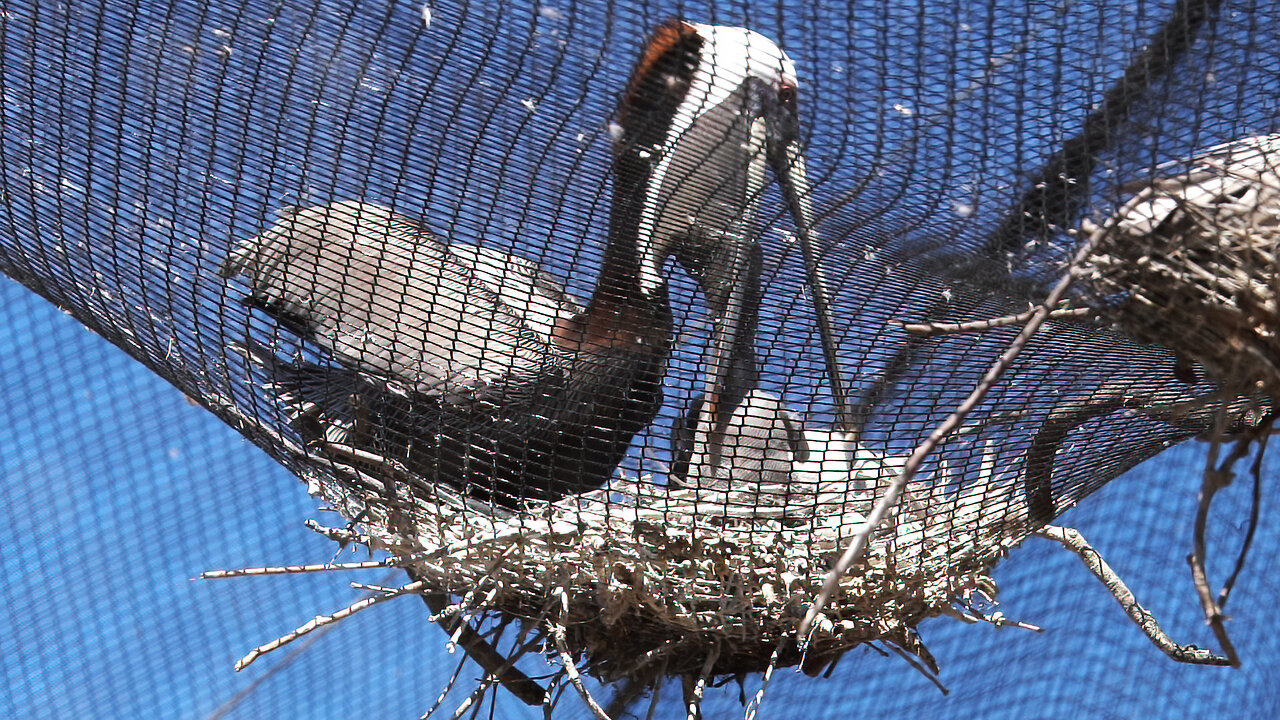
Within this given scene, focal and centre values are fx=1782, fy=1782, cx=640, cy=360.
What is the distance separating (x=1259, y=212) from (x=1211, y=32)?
0.38m

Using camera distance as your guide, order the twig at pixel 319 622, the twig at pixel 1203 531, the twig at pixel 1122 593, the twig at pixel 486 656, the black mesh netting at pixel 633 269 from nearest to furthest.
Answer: the twig at pixel 1203 531
the black mesh netting at pixel 633 269
the twig at pixel 319 622
the twig at pixel 486 656
the twig at pixel 1122 593

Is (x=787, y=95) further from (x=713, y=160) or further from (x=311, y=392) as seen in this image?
(x=311, y=392)

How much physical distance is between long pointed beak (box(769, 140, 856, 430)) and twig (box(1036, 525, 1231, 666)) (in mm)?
343

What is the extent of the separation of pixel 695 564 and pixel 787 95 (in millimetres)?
490

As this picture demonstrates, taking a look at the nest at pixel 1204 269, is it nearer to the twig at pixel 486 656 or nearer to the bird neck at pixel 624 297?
the bird neck at pixel 624 297

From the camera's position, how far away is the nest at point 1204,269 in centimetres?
118

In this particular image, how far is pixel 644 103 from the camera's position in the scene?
5.76 feet

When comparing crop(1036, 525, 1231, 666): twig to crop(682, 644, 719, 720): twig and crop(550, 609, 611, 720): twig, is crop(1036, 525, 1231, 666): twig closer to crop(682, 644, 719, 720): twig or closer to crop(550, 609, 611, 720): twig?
crop(682, 644, 719, 720): twig

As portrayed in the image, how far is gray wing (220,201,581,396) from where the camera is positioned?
5.83 feet

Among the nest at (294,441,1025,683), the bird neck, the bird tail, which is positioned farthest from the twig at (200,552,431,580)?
the bird neck

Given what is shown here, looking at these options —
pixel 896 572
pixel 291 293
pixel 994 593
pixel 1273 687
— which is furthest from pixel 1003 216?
pixel 1273 687

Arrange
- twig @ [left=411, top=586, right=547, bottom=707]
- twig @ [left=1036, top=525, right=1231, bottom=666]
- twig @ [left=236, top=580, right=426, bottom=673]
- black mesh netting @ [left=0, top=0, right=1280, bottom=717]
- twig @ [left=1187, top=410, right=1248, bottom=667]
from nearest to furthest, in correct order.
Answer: twig @ [left=1187, top=410, right=1248, bottom=667] → black mesh netting @ [left=0, top=0, right=1280, bottom=717] → twig @ [left=236, top=580, right=426, bottom=673] → twig @ [left=411, top=586, right=547, bottom=707] → twig @ [left=1036, top=525, right=1231, bottom=666]

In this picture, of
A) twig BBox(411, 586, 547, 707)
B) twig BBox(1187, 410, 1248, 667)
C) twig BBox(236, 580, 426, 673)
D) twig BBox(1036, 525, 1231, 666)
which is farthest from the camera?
twig BBox(1036, 525, 1231, 666)

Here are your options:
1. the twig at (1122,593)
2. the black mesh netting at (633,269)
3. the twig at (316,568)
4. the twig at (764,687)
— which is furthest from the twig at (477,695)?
the twig at (1122,593)
